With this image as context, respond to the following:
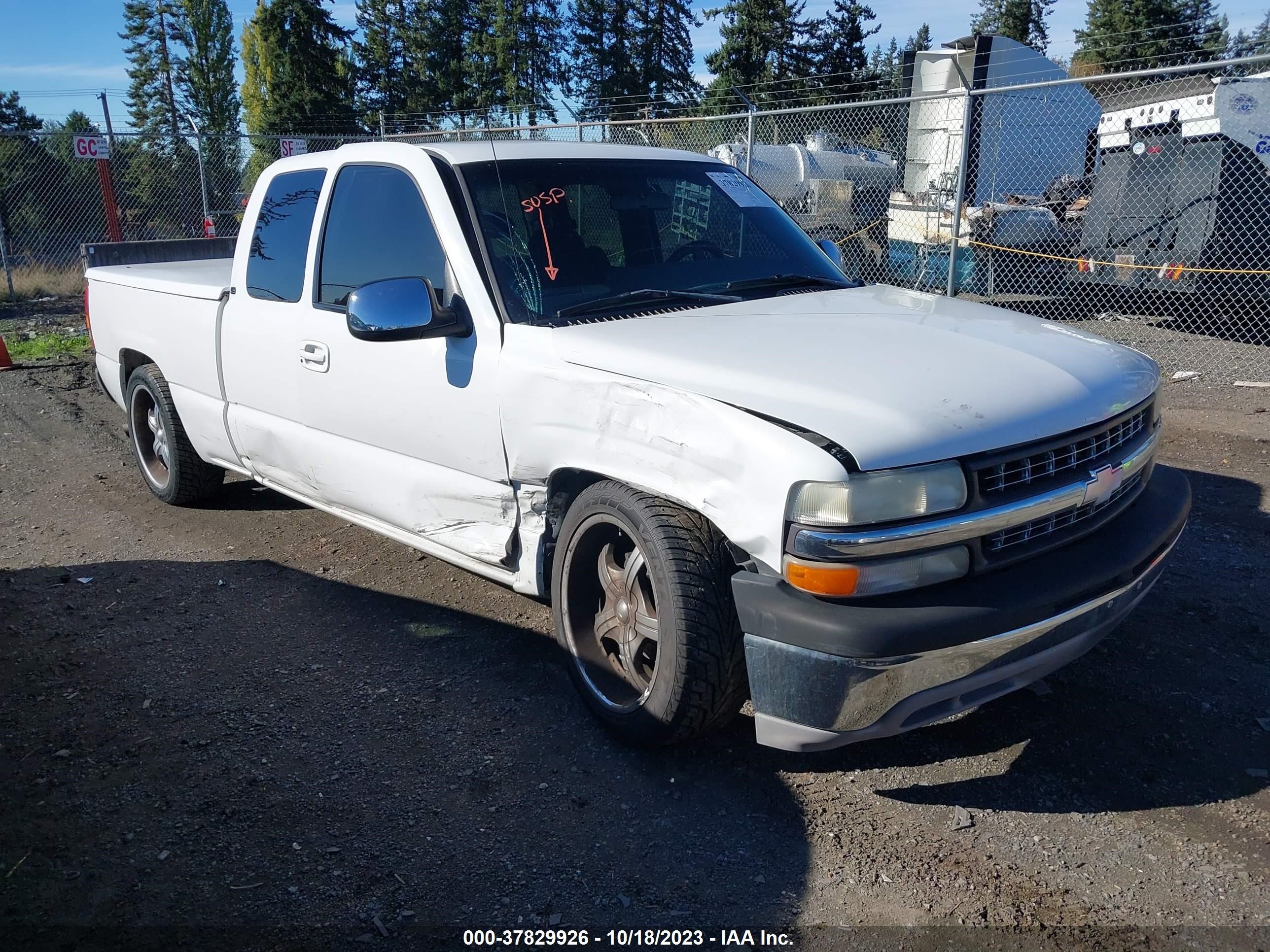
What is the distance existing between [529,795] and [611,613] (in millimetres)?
633

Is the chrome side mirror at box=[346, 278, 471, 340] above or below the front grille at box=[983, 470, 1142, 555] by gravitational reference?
above

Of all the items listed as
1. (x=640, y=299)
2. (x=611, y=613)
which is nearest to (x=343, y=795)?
(x=611, y=613)

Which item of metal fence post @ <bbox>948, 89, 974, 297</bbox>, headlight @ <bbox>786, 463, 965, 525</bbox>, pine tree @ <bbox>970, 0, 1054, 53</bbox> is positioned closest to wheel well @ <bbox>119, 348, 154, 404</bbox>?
headlight @ <bbox>786, 463, 965, 525</bbox>

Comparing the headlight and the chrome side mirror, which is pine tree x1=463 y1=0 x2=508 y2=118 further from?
the headlight

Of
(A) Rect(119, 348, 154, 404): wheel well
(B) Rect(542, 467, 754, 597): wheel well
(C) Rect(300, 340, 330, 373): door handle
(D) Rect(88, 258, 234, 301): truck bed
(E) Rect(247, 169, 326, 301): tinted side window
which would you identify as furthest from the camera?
(A) Rect(119, 348, 154, 404): wheel well

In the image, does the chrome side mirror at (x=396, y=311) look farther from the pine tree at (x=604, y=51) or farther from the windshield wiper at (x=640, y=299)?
the pine tree at (x=604, y=51)

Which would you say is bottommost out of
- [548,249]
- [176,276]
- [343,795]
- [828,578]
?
[343,795]

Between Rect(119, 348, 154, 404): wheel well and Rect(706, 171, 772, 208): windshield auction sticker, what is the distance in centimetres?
379

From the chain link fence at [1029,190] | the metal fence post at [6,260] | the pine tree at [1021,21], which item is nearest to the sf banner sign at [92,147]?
the chain link fence at [1029,190]

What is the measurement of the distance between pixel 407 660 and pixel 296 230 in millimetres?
2050

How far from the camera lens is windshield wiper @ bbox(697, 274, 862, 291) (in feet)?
12.7

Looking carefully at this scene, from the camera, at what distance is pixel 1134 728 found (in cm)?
333

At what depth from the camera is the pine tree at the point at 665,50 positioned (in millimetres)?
47531

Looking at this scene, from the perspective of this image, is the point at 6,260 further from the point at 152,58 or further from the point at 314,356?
the point at 152,58
